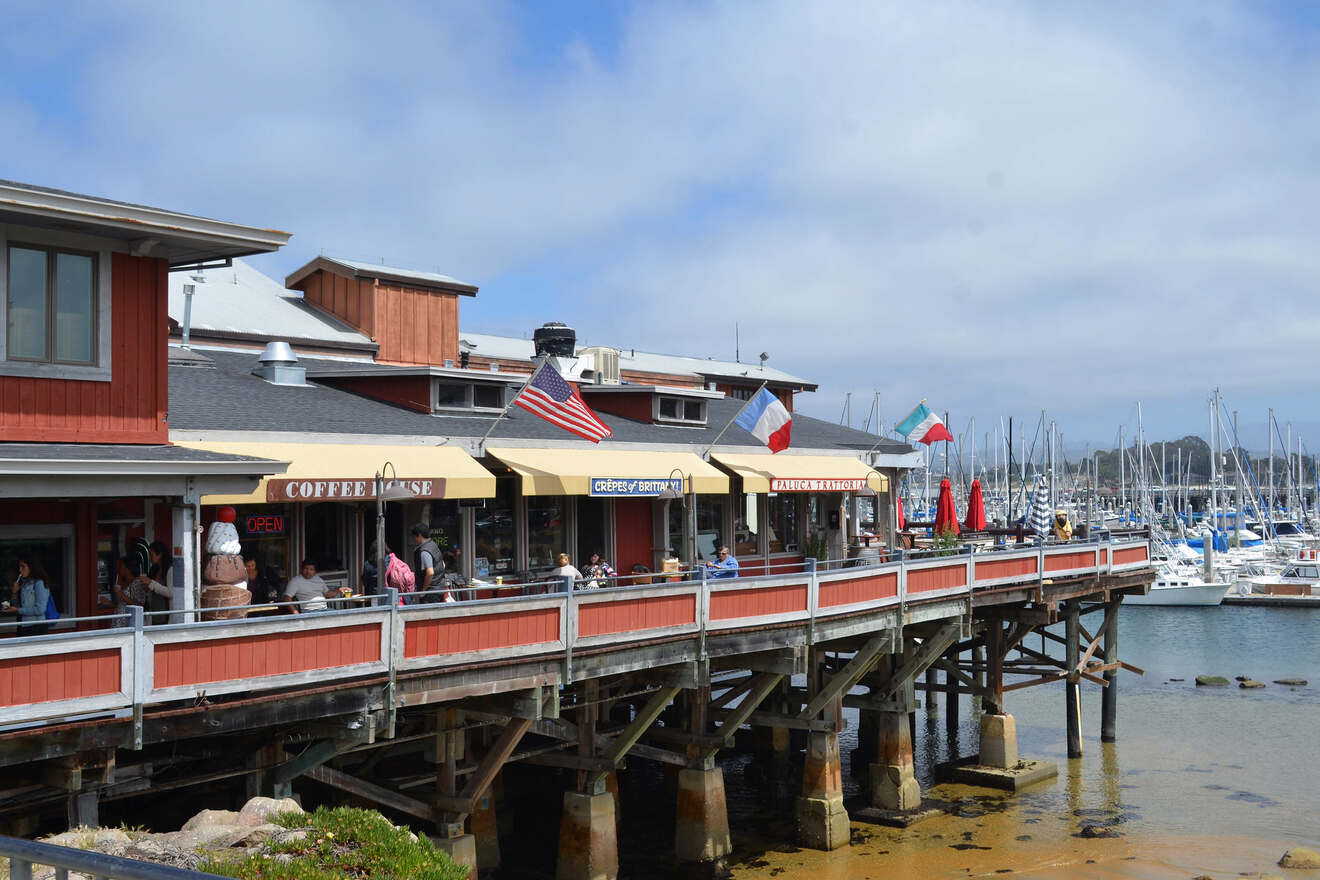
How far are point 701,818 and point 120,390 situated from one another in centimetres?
1198

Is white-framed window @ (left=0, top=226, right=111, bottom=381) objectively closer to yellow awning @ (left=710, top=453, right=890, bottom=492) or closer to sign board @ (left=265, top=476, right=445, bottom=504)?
sign board @ (left=265, top=476, right=445, bottom=504)

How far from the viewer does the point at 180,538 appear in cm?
1330

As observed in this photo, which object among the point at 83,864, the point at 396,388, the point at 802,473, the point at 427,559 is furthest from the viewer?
the point at 802,473

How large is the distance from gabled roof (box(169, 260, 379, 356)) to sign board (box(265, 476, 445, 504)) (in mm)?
12915

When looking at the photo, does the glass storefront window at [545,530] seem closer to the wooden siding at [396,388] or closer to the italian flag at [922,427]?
the wooden siding at [396,388]

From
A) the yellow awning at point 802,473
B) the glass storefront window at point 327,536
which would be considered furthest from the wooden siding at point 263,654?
the yellow awning at point 802,473

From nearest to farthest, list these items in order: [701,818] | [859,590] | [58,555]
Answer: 1. [58,555]
2. [859,590]
3. [701,818]

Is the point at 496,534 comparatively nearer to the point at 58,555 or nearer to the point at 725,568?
the point at 725,568

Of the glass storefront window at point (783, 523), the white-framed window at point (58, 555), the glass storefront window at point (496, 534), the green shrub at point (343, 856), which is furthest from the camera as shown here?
the glass storefront window at point (783, 523)

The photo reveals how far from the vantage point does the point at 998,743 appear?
1135 inches

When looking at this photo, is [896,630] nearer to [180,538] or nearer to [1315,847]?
[1315,847]

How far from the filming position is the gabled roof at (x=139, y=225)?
12672 millimetres

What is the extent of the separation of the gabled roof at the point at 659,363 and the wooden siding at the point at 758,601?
20.2 metres

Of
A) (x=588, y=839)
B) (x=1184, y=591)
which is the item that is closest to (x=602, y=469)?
(x=588, y=839)
